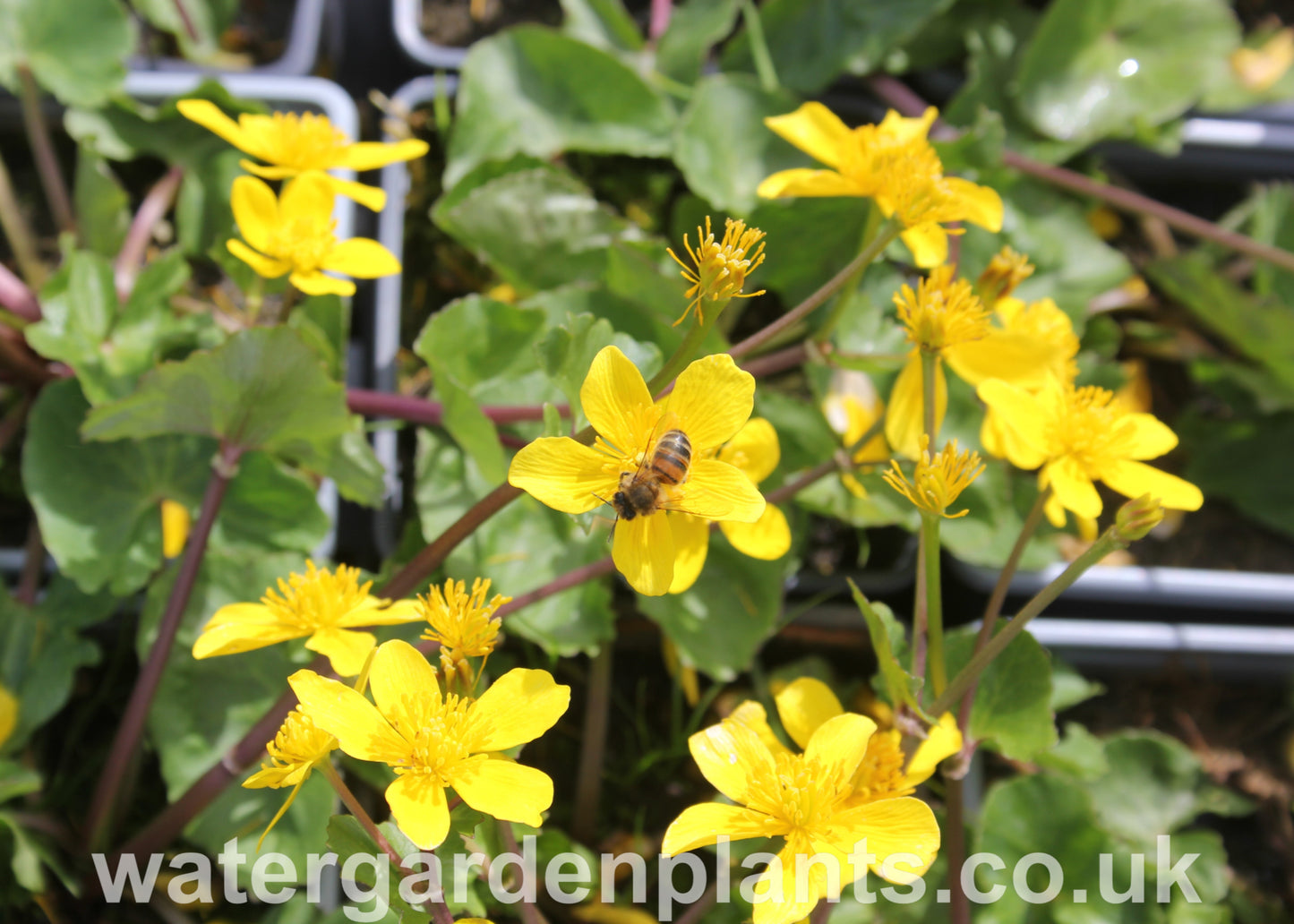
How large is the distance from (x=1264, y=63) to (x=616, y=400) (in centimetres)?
100

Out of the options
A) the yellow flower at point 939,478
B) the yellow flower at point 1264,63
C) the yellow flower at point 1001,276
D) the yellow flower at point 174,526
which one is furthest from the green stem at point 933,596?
the yellow flower at point 1264,63

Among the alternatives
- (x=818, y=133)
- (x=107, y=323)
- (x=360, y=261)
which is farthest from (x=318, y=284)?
(x=818, y=133)

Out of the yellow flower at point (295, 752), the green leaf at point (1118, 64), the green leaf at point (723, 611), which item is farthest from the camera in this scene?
the green leaf at point (1118, 64)

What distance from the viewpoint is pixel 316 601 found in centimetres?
50

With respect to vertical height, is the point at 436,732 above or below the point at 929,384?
below

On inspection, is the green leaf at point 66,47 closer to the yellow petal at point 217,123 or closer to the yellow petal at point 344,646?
the yellow petal at point 217,123

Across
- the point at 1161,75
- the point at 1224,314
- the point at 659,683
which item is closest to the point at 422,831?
the point at 659,683

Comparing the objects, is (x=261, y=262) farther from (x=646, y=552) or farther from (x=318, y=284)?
(x=646, y=552)

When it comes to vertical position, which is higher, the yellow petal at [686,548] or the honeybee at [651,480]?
the honeybee at [651,480]

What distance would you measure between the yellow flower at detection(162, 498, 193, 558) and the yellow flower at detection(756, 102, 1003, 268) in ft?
1.57

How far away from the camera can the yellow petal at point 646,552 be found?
46 centimetres

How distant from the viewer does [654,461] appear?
0.45 metres

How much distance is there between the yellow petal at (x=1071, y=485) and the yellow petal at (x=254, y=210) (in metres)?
0.49

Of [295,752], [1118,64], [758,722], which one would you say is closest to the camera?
[295,752]
